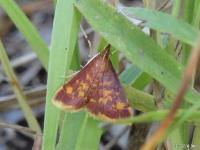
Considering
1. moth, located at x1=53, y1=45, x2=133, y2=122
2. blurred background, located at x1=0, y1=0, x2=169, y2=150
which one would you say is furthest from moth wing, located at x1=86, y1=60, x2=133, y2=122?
blurred background, located at x1=0, y1=0, x2=169, y2=150

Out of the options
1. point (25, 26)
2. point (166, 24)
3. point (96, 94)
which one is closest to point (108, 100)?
point (96, 94)

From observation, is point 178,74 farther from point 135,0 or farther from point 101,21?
point 135,0

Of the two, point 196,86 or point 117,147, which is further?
point 117,147

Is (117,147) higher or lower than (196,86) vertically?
lower

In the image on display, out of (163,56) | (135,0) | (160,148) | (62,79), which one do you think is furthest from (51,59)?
(135,0)

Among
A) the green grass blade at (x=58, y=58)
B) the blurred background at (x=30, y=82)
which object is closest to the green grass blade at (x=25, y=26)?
the green grass blade at (x=58, y=58)

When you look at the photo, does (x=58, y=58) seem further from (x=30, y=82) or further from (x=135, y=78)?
(x=30, y=82)
